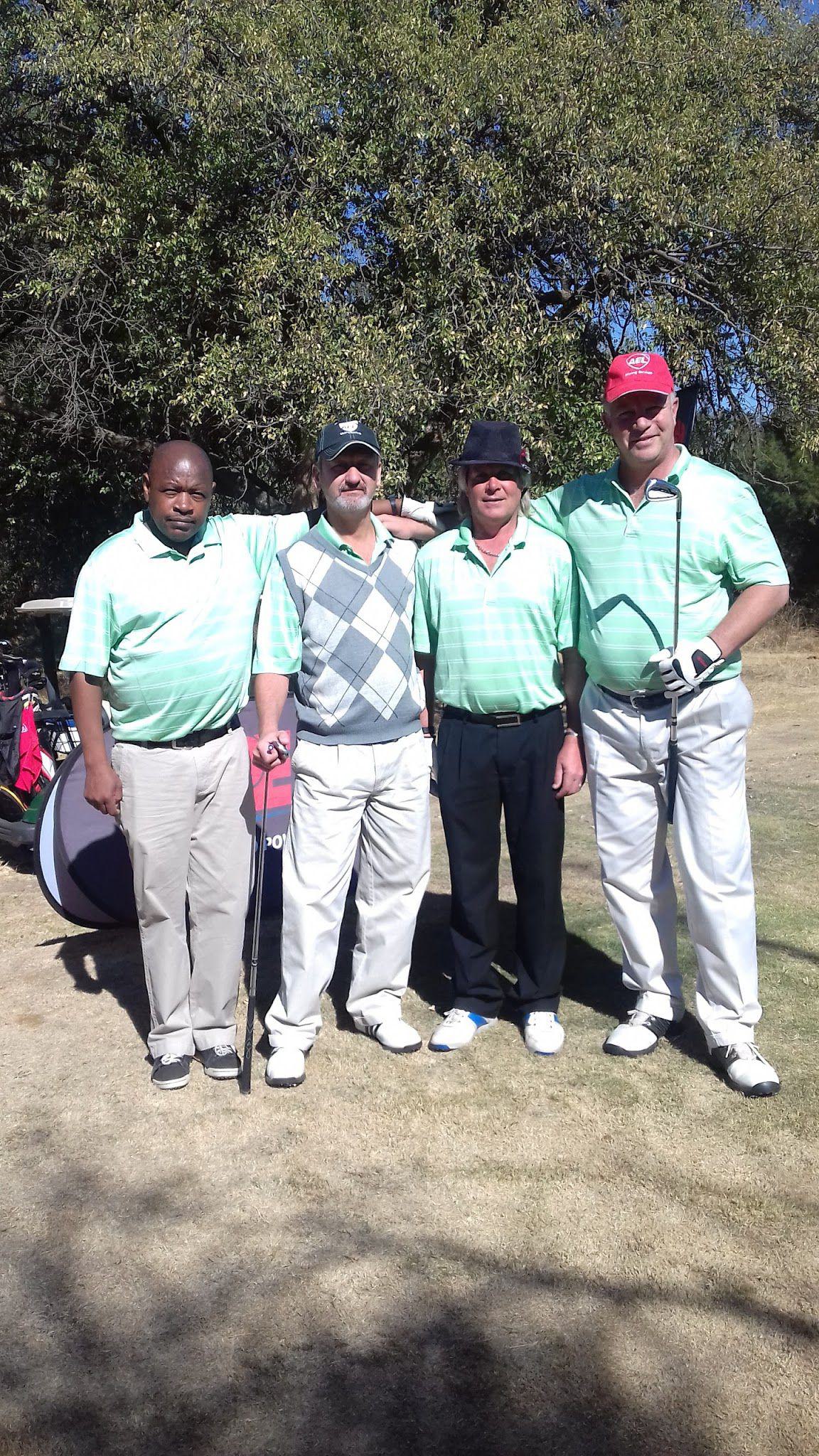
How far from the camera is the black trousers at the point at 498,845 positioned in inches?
159

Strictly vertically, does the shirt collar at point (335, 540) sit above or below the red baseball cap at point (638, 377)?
below

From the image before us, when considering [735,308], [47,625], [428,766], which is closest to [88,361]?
[47,625]

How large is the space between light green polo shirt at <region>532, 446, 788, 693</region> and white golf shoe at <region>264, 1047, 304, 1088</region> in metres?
1.62

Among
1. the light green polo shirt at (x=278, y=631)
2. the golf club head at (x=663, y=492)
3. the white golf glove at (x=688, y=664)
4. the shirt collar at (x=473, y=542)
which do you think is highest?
the golf club head at (x=663, y=492)

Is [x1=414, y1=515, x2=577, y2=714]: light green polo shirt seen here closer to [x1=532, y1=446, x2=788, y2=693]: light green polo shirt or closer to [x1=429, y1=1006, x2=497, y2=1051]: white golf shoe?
[x1=532, y1=446, x2=788, y2=693]: light green polo shirt

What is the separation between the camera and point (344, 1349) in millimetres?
2645

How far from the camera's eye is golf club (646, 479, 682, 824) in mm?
3645

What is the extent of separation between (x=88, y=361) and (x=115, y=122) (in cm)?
213

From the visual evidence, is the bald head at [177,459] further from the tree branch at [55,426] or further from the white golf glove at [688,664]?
the tree branch at [55,426]

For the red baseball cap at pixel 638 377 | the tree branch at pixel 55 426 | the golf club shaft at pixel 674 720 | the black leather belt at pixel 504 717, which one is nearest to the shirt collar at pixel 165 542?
the black leather belt at pixel 504 717

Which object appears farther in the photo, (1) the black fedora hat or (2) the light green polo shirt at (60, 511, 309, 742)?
(1) the black fedora hat

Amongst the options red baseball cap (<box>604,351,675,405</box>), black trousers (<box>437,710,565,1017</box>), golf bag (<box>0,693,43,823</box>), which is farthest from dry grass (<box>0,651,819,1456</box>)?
golf bag (<box>0,693,43,823</box>)

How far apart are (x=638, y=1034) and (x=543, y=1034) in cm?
32

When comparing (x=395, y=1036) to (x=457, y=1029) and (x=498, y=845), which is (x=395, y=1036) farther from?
(x=498, y=845)
